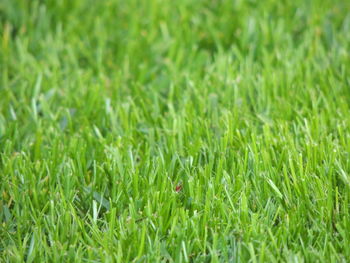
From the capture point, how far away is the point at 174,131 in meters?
2.80

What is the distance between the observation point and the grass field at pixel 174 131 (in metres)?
2.17

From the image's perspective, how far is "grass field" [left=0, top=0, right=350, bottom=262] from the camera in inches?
85.4

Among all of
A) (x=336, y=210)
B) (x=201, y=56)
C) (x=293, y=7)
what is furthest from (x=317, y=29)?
(x=336, y=210)

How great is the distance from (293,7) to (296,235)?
2219 mm

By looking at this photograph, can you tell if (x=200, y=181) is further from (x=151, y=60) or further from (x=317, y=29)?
(x=317, y=29)

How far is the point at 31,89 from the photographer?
3338 millimetres

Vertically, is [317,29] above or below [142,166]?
above

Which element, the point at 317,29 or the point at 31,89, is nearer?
the point at 31,89

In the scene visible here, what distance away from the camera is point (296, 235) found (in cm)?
217

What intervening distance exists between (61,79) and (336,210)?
179cm

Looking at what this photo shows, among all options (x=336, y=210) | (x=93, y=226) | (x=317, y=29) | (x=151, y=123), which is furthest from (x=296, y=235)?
(x=317, y=29)

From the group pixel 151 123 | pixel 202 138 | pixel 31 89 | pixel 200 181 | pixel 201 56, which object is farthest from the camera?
pixel 201 56

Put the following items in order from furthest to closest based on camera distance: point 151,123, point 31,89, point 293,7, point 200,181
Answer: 1. point 293,7
2. point 31,89
3. point 151,123
4. point 200,181

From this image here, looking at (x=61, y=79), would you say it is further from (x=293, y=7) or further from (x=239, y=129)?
(x=293, y=7)
